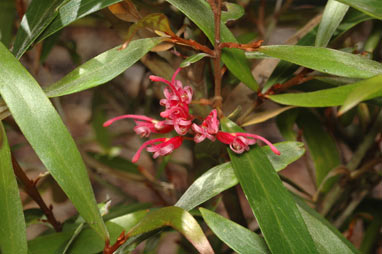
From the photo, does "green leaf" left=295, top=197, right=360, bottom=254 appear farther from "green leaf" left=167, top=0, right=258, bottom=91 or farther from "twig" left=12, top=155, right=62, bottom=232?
"twig" left=12, top=155, right=62, bottom=232

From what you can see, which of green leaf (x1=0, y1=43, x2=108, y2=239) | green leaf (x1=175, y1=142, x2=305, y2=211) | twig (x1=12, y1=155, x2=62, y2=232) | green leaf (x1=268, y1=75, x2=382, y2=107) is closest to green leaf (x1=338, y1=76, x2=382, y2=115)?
green leaf (x1=268, y1=75, x2=382, y2=107)

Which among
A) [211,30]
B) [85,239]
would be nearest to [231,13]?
[211,30]

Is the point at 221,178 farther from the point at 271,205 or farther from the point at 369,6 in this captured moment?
the point at 369,6

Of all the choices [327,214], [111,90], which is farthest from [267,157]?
[111,90]

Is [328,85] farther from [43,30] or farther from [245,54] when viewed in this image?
[43,30]

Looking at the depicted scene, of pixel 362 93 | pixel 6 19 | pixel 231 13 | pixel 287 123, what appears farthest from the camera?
pixel 6 19
